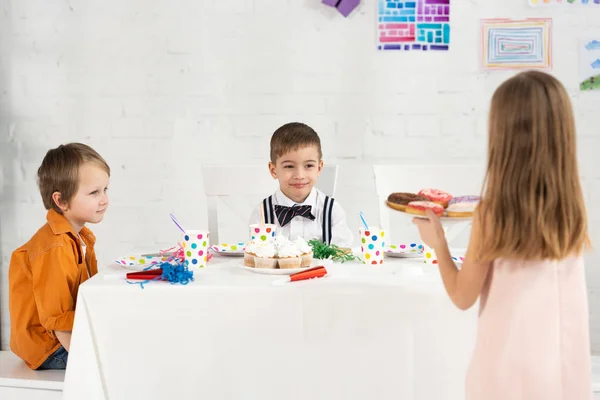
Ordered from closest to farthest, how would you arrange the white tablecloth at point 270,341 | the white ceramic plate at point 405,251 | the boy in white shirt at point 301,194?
the white tablecloth at point 270,341, the white ceramic plate at point 405,251, the boy in white shirt at point 301,194

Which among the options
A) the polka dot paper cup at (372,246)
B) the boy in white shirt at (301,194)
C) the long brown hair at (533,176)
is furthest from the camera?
the boy in white shirt at (301,194)

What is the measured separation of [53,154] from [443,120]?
71.6 inches

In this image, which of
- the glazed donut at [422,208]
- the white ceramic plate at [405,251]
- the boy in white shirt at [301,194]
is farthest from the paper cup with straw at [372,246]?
the boy in white shirt at [301,194]

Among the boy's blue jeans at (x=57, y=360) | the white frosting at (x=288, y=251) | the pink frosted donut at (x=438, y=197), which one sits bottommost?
the boy's blue jeans at (x=57, y=360)

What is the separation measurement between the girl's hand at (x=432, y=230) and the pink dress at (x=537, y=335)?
0.42 ft

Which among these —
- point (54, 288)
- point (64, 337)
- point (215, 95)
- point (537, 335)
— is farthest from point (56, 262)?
point (215, 95)

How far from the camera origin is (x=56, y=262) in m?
1.83

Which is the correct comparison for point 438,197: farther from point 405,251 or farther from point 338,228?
point 338,228

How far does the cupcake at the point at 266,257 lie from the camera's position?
1.75 meters

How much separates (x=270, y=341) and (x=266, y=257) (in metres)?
0.24

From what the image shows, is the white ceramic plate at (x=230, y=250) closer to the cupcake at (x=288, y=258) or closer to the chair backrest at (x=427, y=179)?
the cupcake at (x=288, y=258)

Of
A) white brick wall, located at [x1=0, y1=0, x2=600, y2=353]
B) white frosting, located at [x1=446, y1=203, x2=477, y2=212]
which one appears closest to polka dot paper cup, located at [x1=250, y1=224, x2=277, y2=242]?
white frosting, located at [x1=446, y1=203, x2=477, y2=212]

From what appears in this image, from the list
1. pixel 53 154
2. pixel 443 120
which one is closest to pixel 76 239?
pixel 53 154

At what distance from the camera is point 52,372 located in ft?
6.23
